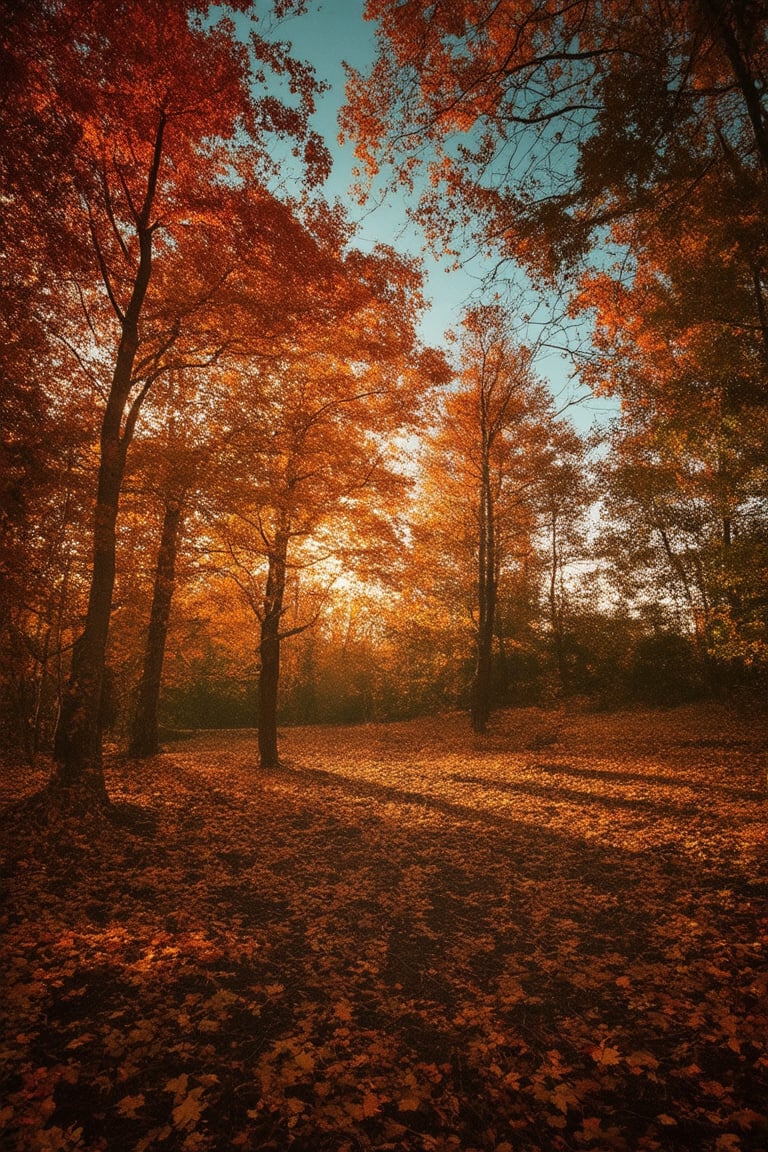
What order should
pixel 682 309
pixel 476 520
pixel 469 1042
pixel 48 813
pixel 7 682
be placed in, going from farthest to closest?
1. pixel 476 520
2. pixel 7 682
3. pixel 682 309
4. pixel 48 813
5. pixel 469 1042

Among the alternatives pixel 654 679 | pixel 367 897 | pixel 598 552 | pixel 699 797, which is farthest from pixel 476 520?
pixel 367 897

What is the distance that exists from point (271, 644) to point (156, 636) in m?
3.10

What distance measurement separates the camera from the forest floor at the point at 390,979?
241 cm

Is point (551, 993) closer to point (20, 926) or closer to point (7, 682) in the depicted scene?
point (20, 926)

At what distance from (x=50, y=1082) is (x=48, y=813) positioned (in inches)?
174

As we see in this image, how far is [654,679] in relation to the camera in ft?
60.9

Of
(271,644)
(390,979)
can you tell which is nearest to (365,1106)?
(390,979)

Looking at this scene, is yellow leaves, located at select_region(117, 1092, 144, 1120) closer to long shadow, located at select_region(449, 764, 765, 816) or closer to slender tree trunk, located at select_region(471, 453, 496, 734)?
long shadow, located at select_region(449, 764, 765, 816)

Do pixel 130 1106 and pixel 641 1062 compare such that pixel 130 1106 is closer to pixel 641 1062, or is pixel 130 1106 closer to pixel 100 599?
pixel 641 1062

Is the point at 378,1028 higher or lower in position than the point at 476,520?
lower

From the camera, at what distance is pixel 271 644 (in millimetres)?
11570

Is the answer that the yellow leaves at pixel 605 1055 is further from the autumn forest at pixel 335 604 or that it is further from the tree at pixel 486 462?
the tree at pixel 486 462

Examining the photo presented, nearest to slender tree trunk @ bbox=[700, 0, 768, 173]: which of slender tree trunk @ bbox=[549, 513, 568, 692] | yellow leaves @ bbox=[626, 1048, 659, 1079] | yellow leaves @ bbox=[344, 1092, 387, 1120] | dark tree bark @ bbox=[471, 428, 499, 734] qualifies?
yellow leaves @ bbox=[626, 1048, 659, 1079]

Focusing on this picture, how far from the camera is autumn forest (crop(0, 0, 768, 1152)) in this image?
9.02ft
